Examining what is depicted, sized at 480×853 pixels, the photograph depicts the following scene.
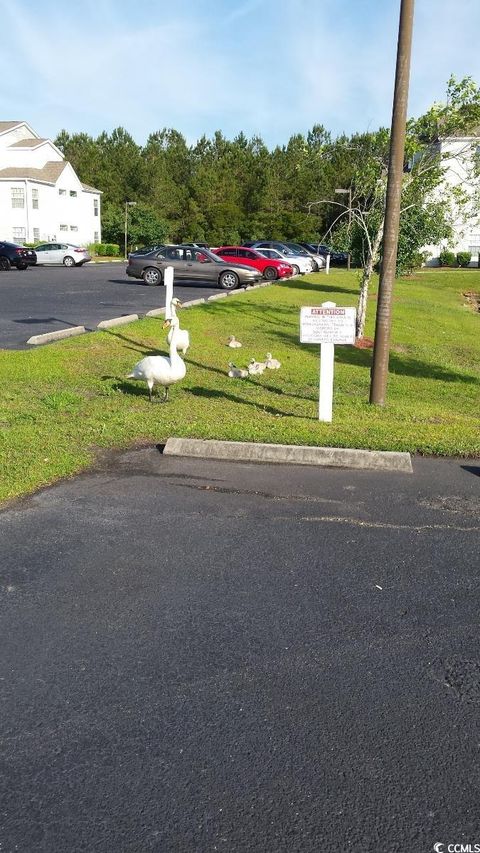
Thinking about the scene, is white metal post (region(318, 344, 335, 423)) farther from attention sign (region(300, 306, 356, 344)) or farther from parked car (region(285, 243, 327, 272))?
parked car (region(285, 243, 327, 272))

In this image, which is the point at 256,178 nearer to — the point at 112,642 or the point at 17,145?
the point at 17,145

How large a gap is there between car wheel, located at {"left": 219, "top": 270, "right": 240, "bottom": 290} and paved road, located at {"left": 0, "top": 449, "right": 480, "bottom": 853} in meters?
23.0

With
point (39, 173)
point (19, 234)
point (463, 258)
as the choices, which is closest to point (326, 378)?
point (463, 258)

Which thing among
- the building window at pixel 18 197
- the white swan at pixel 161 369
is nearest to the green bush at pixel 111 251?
the building window at pixel 18 197

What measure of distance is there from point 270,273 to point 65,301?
1550 cm

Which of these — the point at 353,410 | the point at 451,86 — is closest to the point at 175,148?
the point at 451,86

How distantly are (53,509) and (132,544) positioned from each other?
985 mm

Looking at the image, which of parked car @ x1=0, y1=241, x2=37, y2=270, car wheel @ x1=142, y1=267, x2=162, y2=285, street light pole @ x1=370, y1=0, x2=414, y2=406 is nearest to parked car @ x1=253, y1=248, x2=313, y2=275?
car wheel @ x1=142, y1=267, x2=162, y2=285

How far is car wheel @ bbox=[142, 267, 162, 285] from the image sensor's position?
28.5 metres

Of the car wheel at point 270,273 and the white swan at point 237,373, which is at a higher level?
the car wheel at point 270,273

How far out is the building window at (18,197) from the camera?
55656 millimetres

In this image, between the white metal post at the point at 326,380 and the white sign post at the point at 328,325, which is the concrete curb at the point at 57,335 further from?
the white sign post at the point at 328,325

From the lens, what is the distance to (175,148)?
290 feet

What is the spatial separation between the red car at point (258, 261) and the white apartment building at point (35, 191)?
26.9 meters
